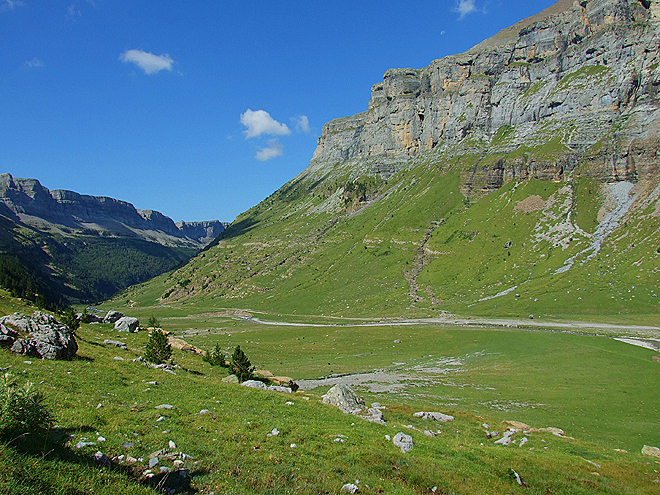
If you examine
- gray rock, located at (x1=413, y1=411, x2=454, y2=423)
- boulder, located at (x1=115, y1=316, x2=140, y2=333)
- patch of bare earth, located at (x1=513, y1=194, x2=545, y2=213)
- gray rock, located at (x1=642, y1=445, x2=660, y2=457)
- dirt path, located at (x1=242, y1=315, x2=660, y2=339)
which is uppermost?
patch of bare earth, located at (x1=513, y1=194, x2=545, y2=213)

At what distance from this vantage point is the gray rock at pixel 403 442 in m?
16.8

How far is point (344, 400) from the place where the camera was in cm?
2525

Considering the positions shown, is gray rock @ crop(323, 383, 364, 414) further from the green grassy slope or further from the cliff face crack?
the cliff face crack

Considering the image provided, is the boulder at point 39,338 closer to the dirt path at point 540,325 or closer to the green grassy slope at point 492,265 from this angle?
the dirt path at point 540,325

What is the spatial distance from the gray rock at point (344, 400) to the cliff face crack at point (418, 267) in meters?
108

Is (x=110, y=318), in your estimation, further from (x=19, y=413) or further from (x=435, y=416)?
(x=19, y=413)

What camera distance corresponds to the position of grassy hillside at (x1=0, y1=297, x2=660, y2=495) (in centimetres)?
1020

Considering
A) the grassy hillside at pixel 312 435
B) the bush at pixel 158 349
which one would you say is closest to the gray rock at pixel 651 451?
the grassy hillside at pixel 312 435

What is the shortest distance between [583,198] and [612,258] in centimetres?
4126

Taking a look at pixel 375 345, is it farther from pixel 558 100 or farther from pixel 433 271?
pixel 558 100

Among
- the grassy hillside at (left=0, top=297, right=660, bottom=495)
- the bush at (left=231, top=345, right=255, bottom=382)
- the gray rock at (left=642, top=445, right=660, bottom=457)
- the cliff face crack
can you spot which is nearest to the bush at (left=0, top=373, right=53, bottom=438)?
the grassy hillside at (left=0, top=297, right=660, bottom=495)

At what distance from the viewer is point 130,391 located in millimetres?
18328

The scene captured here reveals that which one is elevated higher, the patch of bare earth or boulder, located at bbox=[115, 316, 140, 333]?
the patch of bare earth

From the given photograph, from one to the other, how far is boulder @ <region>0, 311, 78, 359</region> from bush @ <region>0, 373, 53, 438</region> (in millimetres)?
14118
